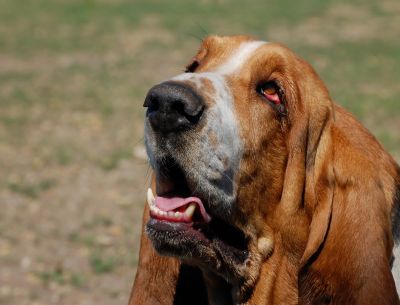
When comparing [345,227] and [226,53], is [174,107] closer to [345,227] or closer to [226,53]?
[226,53]

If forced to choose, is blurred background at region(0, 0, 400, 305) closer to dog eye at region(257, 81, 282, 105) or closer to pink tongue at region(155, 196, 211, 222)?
dog eye at region(257, 81, 282, 105)

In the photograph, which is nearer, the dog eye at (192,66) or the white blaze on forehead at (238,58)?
the white blaze on forehead at (238,58)

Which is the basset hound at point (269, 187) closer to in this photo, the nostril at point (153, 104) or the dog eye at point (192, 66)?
the nostril at point (153, 104)

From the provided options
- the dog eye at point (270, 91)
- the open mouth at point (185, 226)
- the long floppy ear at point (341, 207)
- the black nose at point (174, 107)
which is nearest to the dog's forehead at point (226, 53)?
the dog eye at point (270, 91)

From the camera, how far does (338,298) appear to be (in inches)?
164

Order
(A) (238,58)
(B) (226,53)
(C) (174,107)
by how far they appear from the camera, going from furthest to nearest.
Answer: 1. (B) (226,53)
2. (A) (238,58)
3. (C) (174,107)

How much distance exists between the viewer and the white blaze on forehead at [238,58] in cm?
443

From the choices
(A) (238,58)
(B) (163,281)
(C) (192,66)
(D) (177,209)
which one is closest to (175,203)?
(D) (177,209)

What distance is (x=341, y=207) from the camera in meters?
4.23

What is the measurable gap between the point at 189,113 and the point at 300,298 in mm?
1127

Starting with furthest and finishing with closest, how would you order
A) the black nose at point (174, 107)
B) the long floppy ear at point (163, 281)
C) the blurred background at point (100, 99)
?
the blurred background at point (100, 99) → the long floppy ear at point (163, 281) → the black nose at point (174, 107)

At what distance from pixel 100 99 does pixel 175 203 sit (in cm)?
1221

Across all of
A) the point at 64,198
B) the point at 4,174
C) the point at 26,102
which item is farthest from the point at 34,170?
the point at 26,102

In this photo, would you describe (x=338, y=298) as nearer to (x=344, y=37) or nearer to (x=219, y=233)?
(x=219, y=233)
